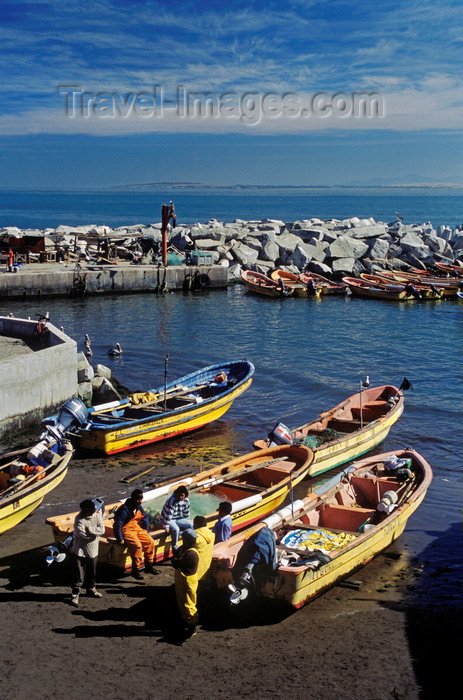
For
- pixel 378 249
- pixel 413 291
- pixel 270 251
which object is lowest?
pixel 413 291

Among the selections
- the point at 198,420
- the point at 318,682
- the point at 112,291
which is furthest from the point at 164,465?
the point at 112,291

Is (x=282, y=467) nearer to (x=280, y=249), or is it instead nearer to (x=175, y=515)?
(x=175, y=515)

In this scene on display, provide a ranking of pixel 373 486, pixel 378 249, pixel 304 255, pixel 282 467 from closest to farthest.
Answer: pixel 373 486
pixel 282 467
pixel 304 255
pixel 378 249

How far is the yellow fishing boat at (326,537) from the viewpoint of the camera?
9.66 meters

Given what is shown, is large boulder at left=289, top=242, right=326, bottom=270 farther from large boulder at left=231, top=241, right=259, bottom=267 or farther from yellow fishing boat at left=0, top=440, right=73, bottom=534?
yellow fishing boat at left=0, top=440, right=73, bottom=534

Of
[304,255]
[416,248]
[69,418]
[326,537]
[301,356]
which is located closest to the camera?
[326,537]

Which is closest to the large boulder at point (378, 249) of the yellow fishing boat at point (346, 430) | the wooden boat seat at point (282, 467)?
the yellow fishing boat at point (346, 430)

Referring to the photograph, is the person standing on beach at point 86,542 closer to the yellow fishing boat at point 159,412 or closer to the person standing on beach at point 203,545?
the person standing on beach at point 203,545

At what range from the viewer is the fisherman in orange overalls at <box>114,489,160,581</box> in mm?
10406

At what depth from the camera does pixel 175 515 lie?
10828 millimetres

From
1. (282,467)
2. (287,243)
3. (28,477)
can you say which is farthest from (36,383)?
(287,243)

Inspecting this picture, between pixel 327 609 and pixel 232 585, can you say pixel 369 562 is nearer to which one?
pixel 327 609

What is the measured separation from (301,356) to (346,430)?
11953 millimetres

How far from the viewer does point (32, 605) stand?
980 cm
